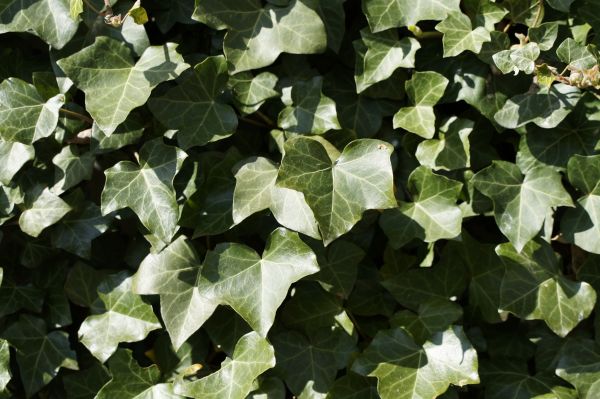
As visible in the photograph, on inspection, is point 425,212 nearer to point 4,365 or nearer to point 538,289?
point 538,289

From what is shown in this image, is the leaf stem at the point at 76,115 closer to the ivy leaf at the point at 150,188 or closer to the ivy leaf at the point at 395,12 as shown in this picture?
the ivy leaf at the point at 150,188

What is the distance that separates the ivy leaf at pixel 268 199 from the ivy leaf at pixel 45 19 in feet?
1.44

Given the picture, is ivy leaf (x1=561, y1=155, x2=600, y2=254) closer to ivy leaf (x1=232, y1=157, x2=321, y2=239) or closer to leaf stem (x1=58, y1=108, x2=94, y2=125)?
ivy leaf (x1=232, y1=157, x2=321, y2=239)

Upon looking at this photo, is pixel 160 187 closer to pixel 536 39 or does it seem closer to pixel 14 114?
pixel 14 114

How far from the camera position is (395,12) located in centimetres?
145

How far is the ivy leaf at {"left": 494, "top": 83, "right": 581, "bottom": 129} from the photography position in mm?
1454

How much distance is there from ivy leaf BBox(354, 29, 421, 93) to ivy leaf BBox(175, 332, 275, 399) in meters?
0.56

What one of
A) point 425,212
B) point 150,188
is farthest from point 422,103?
point 150,188

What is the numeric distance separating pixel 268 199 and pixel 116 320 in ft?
1.48

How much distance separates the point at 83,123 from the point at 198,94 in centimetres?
27

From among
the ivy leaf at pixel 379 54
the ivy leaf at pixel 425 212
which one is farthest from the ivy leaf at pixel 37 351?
the ivy leaf at pixel 379 54

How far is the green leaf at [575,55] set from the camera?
137 centimetres

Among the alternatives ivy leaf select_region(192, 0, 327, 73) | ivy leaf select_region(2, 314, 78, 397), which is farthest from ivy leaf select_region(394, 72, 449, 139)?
ivy leaf select_region(2, 314, 78, 397)

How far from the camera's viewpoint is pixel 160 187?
1418 mm
